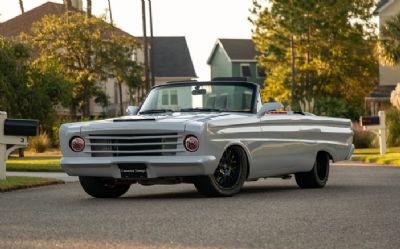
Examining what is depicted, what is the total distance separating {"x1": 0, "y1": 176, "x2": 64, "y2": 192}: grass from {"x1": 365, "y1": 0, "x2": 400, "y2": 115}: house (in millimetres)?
45997

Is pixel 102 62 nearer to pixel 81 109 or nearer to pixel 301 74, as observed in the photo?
pixel 81 109

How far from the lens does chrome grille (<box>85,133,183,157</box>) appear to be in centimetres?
1566

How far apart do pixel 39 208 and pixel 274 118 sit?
14.7ft

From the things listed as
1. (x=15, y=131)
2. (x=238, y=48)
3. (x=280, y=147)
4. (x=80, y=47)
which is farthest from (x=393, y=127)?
(x=238, y=48)

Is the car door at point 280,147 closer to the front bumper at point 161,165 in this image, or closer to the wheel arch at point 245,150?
the wheel arch at point 245,150

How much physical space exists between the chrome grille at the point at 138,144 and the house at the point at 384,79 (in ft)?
172

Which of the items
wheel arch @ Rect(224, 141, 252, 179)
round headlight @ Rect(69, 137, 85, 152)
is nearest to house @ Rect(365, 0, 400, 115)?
wheel arch @ Rect(224, 141, 252, 179)

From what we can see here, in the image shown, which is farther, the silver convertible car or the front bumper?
the silver convertible car

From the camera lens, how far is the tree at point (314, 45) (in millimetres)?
75438

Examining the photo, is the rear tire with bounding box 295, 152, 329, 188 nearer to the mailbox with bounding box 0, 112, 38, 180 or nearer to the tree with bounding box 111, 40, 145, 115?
the mailbox with bounding box 0, 112, 38, 180

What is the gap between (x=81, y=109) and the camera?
238 feet

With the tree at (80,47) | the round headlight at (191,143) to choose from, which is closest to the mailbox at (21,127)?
the round headlight at (191,143)

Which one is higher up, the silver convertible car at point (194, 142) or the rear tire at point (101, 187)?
the silver convertible car at point (194, 142)

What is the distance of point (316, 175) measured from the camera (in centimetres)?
1888
